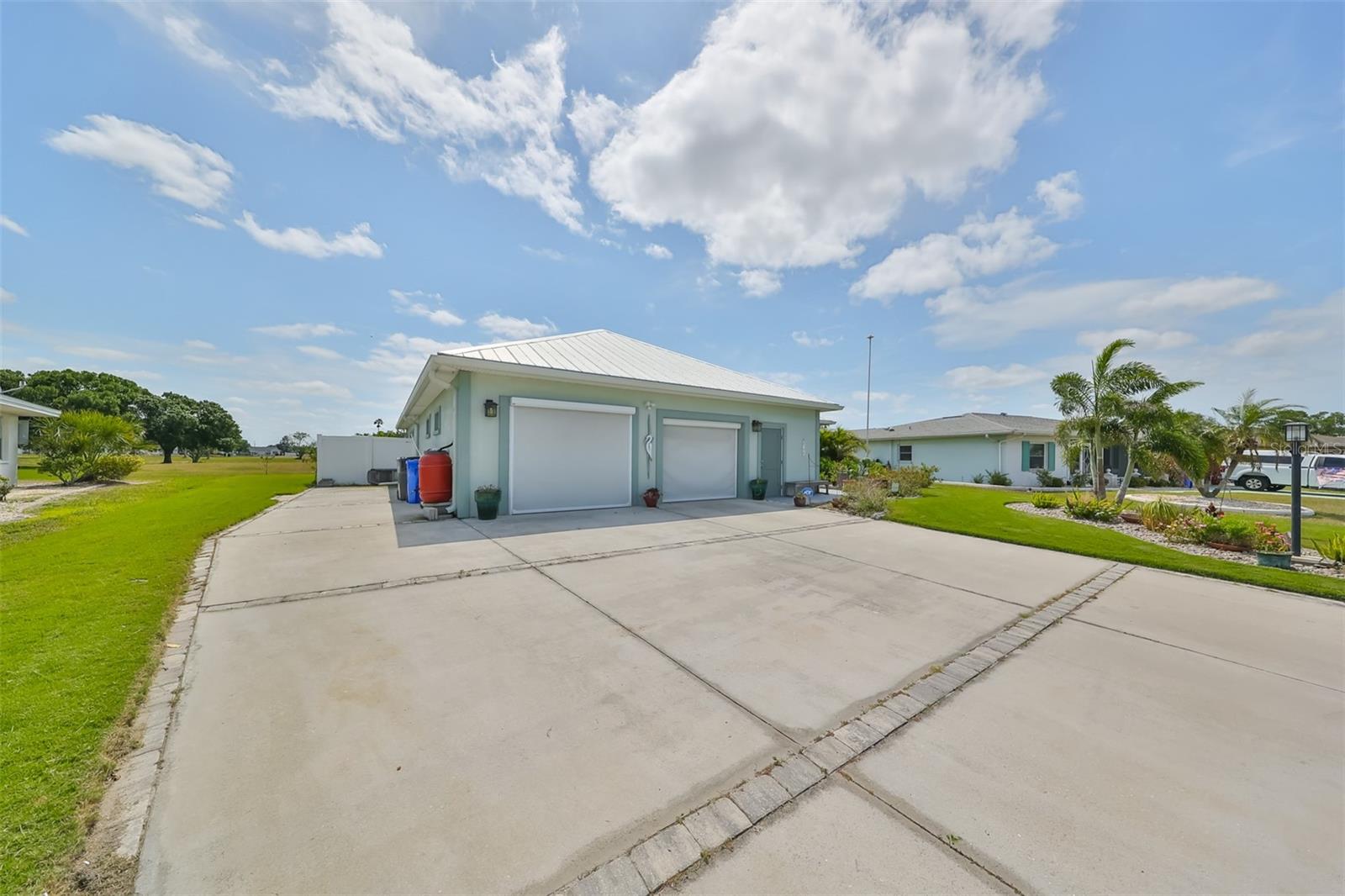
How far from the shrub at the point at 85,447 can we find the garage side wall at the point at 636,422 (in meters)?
17.8

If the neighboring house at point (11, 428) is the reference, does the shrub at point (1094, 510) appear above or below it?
below

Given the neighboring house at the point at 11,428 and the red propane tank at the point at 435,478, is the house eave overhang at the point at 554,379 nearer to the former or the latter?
the red propane tank at the point at 435,478

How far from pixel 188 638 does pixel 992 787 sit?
5.40m

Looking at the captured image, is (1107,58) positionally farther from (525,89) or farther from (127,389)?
(127,389)

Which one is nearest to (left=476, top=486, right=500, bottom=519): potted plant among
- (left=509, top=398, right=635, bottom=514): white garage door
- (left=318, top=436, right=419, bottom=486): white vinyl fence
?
(left=509, top=398, right=635, bottom=514): white garage door

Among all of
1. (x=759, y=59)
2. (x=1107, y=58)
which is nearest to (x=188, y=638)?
Result: (x=759, y=59)

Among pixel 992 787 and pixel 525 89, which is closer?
pixel 992 787

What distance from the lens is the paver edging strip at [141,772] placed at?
166 centimetres

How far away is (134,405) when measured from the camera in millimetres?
42438

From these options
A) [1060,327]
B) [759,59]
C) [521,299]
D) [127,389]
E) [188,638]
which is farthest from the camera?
[127,389]

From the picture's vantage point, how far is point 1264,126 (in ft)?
21.9

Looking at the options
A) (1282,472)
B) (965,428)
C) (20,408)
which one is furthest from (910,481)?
(20,408)

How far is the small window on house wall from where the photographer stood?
824 inches

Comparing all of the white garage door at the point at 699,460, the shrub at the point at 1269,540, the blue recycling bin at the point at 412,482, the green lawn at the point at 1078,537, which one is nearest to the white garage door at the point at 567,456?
the white garage door at the point at 699,460
